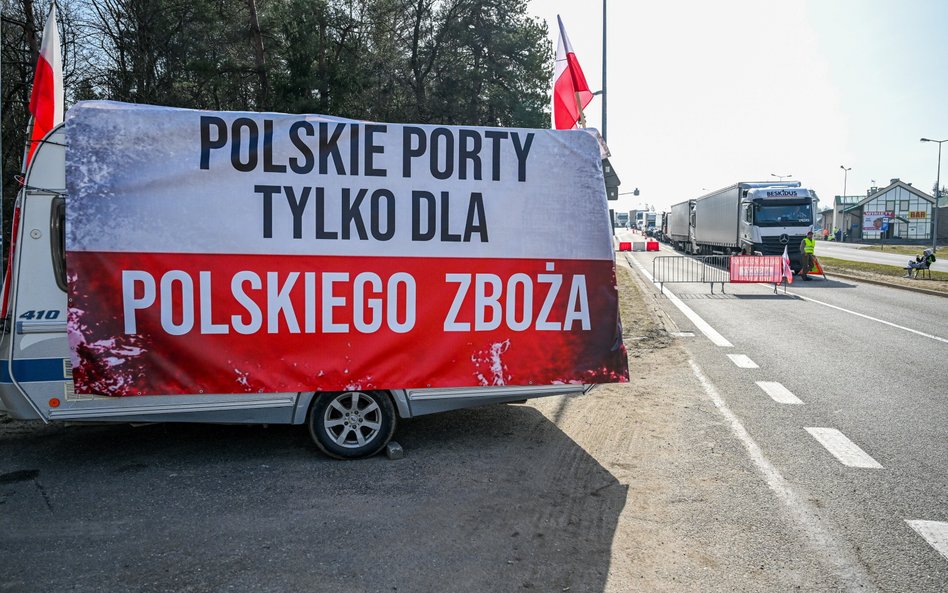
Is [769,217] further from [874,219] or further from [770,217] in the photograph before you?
[874,219]

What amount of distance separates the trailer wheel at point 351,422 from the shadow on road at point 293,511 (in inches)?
5.7

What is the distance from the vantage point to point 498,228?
6.29 metres

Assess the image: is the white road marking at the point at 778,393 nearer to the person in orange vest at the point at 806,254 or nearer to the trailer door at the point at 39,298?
the trailer door at the point at 39,298

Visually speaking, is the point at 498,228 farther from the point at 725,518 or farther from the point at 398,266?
the point at 725,518

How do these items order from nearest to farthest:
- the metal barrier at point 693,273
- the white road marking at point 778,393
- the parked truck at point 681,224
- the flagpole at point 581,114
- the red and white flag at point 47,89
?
the red and white flag at point 47,89, the flagpole at point 581,114, the white road marking at point 778,393, the metal barrier at point 693,273, the parked truck at point 681,224

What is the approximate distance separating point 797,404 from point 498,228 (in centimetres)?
434

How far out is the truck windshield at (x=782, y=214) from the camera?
97.2 ft

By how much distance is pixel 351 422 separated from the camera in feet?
20.6

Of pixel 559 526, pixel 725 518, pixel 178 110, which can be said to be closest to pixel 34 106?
pixel 178 110

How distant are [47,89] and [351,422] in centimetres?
464

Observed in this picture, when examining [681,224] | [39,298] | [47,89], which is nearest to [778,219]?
[681,224]

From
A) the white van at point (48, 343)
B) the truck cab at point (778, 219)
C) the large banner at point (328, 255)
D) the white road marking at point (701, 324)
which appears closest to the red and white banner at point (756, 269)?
the white road marking at point (701, 324)

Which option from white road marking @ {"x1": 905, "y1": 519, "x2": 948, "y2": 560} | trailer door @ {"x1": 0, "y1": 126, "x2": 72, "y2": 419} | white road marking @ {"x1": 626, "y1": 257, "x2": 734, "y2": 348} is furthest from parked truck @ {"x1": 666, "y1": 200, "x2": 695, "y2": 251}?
trailer door @ {"x1": 0, "y1": 126, "x2": 72, "y2": 419}

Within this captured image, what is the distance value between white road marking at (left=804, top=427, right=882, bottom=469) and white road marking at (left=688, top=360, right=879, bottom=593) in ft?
2.06
